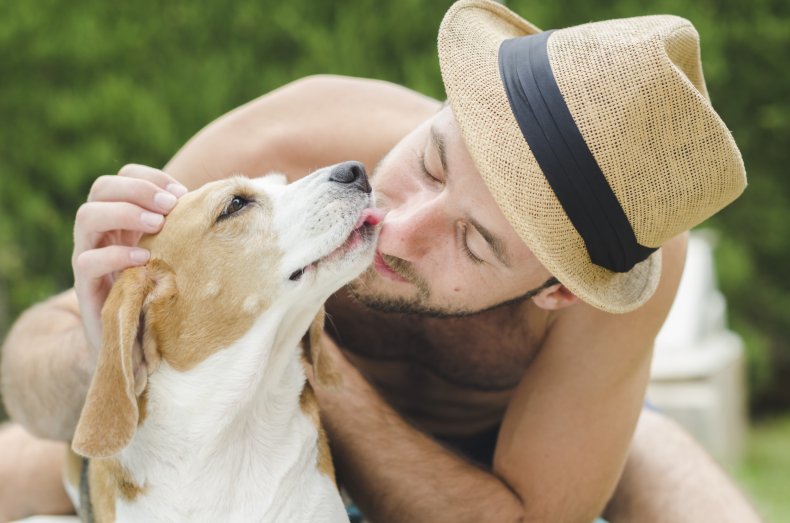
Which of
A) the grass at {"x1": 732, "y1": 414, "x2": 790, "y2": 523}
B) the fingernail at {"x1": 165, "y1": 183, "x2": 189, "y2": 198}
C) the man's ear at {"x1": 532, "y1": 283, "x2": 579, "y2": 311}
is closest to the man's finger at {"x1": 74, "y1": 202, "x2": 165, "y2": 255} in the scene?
the fingernail at {"x1": 165, "y1": 183, "x2": 189, "y2": 198}

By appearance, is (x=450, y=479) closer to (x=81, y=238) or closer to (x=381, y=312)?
(x=381, y=312)

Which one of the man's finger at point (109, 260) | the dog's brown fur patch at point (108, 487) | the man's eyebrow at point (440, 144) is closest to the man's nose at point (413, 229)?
the man's eyebrow at point (440, 144)

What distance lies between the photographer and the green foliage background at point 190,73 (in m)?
6.88

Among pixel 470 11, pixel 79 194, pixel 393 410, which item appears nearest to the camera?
pixel 470 11

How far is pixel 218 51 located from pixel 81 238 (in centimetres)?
486

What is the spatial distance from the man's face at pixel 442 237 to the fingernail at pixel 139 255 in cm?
62

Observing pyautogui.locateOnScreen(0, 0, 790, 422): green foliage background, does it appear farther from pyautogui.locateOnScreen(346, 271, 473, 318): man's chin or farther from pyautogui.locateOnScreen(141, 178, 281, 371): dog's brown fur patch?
pyautogui.locateOnScreen(141, 178, 281, 371): dog's brown fur patch

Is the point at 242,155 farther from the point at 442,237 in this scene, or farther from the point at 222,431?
the point at 222,431

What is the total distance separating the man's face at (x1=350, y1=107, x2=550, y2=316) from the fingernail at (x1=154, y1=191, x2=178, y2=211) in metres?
0.56

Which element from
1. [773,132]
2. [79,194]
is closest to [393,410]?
[79,194]

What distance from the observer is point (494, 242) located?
2771mm

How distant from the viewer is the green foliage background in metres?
6.88

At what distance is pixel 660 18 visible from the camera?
8.73ft

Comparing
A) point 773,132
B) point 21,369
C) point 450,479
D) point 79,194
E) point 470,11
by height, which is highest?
point 470,11
